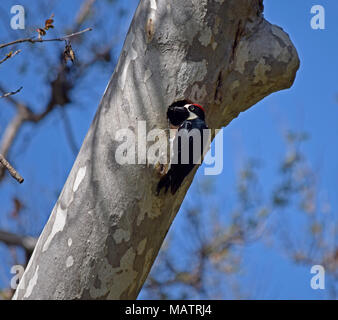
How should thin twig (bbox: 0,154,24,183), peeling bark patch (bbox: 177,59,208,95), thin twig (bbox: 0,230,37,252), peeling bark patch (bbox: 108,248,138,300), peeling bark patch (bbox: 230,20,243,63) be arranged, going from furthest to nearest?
thin twig (bbox: 0,230,37,252) → peeling bark patch (bbox: 230,20,243,63) → peeling bark patch (bbox: 177,59,208,95) → peeling bark patch (bbox: 108,248,138,300) → thin twig (bbox: 0,154,24,183)

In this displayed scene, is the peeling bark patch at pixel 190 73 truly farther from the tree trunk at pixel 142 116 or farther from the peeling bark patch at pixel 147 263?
the peeling bark patch at pixel 147 263

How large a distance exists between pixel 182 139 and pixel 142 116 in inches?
7.0

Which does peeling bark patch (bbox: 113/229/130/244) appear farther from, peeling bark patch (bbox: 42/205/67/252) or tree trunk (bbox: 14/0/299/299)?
peeling bark patch (bbox: 42/205/67/252)

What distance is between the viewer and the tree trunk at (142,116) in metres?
1.94

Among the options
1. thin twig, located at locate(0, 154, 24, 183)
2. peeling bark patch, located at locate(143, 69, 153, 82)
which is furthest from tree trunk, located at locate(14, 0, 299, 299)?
thin twig, located at locate(0, 154, 24, 183)

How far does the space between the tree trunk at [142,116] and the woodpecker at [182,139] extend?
1.5 inches

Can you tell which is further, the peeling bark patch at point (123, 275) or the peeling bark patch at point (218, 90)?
the peeling bark patch at point (218, 90)

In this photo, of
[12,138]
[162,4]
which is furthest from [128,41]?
[12,138]

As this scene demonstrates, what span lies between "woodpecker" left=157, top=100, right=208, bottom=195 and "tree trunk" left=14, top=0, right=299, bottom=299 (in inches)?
1.5

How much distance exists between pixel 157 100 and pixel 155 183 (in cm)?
33

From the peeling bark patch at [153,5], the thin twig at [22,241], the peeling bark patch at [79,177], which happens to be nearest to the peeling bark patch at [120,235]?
the peeling bark patch at [79,177]

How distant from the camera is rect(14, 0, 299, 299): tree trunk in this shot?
1943 millimetres

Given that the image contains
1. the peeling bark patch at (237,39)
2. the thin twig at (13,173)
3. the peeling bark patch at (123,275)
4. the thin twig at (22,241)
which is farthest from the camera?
the thin twig at (22,241)
